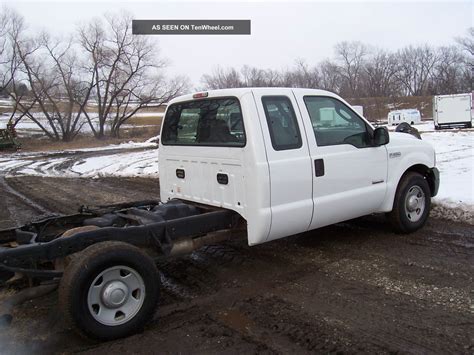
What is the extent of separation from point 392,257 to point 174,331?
2.76 m

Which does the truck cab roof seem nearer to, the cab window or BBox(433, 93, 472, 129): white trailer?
the cab window

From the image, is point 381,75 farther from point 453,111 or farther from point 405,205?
point 405,205

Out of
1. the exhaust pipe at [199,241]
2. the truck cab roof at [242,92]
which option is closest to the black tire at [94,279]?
the exhaust pipe at [199,241]

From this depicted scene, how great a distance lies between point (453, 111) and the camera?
119 ft

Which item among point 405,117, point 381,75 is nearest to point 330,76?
point 381,75

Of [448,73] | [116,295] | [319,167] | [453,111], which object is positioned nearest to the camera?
[116,295]

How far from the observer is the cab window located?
4.98m

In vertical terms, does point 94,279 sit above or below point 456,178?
above

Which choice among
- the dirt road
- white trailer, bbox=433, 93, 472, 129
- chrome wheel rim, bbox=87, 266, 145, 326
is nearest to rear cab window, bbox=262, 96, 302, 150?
the dirt road

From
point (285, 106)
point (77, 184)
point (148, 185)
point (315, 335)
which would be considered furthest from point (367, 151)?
point (77, 184)

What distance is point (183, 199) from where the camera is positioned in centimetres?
550

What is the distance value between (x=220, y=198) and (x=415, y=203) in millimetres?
2771

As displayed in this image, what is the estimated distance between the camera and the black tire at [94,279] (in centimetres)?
340

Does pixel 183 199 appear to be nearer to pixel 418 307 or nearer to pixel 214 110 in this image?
pixel 214 110
